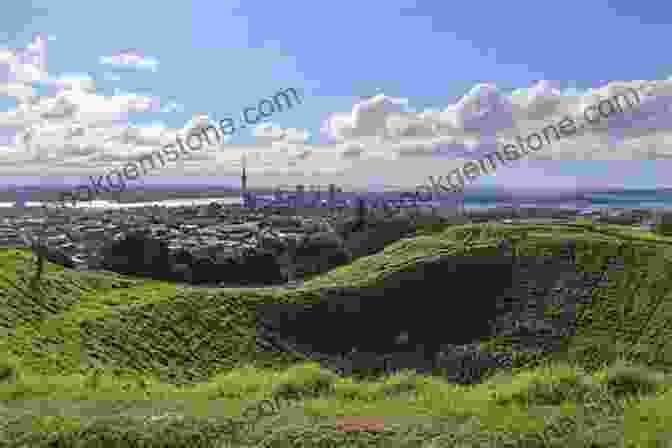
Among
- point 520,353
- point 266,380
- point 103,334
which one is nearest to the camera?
point 266,380

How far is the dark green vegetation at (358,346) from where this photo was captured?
7.24 metres

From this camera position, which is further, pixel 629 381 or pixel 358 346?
pixel 358 346

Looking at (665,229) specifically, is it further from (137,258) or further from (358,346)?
(137,258)

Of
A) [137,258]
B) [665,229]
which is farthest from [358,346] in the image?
[137,258]

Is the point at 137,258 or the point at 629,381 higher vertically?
the point at 629,381

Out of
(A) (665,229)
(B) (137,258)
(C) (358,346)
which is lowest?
(C) (358,346)

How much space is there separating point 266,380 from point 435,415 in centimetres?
345

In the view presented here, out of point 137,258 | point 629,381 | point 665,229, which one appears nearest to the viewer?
point 629,381

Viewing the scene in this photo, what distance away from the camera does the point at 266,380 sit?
998 cm

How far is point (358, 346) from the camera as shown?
24594mm

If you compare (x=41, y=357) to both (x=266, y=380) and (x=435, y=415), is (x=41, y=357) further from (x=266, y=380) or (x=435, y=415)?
(x=435, y=415)

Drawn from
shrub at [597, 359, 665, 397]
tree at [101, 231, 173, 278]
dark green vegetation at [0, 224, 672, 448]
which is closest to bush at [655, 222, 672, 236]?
dark green vegetation at [0, 224, 672, 448]

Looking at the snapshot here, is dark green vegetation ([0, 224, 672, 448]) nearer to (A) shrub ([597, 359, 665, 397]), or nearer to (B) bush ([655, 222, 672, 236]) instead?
(A) shrub ([597, 359, 665, 397])

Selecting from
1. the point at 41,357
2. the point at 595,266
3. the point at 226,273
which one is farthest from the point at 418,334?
the point at 226,273
